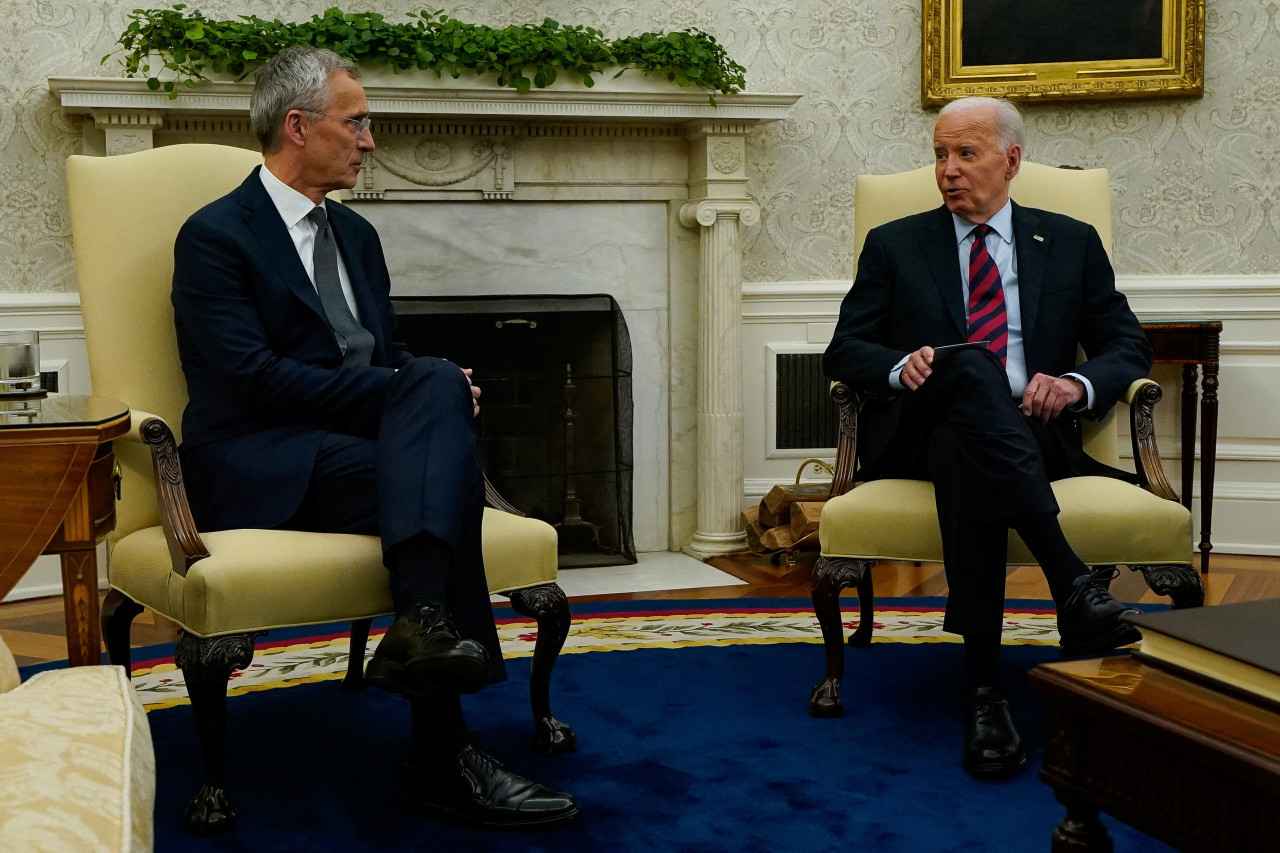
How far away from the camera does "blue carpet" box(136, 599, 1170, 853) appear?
205cm

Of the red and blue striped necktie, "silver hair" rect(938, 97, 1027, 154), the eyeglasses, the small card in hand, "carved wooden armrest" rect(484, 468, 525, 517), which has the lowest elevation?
"carved wooden armrest" rect(484, 468, 525, 517)

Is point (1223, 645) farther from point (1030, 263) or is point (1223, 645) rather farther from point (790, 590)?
point (790, 590)

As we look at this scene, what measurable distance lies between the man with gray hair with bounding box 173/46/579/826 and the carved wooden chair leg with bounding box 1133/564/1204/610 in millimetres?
1218

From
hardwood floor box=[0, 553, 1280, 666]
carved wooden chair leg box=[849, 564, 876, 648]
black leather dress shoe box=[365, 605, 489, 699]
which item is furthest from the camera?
hardwood floor box=[0, 553, 1280, 666]

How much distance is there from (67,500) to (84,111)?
2279 mm

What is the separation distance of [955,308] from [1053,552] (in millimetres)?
682

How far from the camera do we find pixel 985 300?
2.86 meters

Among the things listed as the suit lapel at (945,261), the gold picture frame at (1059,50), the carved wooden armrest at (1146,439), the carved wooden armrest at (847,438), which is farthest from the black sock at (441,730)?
the gold picture frame at (1059,50)

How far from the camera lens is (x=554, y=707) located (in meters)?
2.72

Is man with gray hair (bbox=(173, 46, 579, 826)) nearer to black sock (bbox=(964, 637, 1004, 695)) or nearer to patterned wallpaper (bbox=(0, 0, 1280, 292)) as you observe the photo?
black sock (bbox=(964, 637, 1004, 695))

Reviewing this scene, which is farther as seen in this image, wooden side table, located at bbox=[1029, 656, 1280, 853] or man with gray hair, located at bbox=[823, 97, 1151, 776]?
man with gray hair, located at bbox=[823, 97, 1151, 776]

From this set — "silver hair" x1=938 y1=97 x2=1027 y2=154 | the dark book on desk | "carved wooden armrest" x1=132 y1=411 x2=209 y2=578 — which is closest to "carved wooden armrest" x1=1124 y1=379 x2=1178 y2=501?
"silver hair" x1=938 y1=97 x2=1027 y2=154

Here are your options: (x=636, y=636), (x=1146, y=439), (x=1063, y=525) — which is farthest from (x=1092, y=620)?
(x=636, y=636)

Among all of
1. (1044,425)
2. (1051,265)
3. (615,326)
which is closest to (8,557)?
(1044,425)
